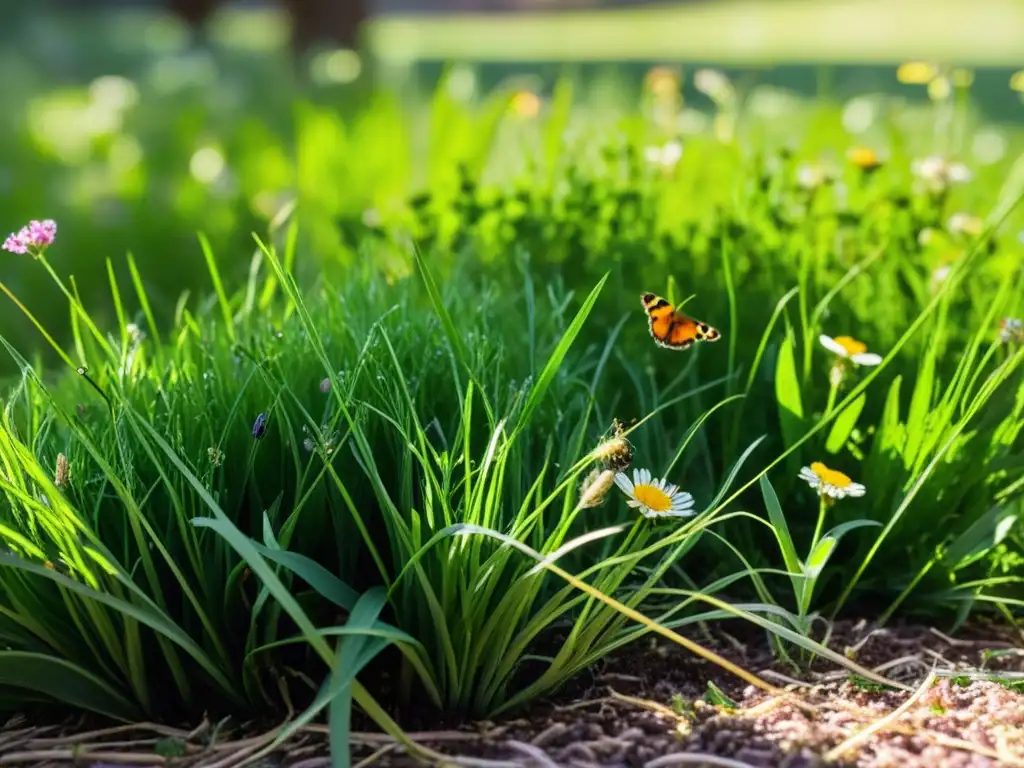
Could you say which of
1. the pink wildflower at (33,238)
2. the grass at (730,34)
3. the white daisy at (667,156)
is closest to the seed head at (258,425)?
the pink wildflower at (33,238)

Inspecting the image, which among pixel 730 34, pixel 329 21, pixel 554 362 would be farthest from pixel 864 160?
pixel 730 34

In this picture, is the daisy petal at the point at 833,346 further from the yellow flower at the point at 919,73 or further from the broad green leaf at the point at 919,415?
the yellow flower at the point at 919,73

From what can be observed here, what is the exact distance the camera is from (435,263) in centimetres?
253

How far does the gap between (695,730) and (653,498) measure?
0.97 ft

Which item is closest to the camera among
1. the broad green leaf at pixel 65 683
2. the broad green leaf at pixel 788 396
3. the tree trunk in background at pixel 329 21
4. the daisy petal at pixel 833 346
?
Result: the broad green leaf at pixel 65 683

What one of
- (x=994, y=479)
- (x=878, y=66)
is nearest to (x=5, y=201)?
(x=994, y=479)

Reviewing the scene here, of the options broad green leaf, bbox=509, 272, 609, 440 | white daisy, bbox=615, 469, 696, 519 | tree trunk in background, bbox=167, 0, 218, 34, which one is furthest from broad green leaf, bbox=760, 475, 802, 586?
tree trunk in background, bbox=167, 0, 218, 34

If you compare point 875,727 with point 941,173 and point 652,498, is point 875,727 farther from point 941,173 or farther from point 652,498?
point 941,173

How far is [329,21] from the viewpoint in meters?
7.54

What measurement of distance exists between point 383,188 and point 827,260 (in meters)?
1.79

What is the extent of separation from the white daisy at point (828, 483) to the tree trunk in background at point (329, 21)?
6626 mm

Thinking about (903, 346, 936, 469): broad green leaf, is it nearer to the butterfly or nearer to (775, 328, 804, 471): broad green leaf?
(775, 328, 804, 471): broad green leaf

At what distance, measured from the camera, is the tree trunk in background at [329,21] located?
24.7 feet

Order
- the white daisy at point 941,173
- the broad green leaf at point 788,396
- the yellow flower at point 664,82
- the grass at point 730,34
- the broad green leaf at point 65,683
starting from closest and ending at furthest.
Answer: the broad green leaf at point 65,683, the broad green leaf at point 788,396, the white daisy at point 941,173, the yellow flower at point 664,82, the grass at point 730,34
